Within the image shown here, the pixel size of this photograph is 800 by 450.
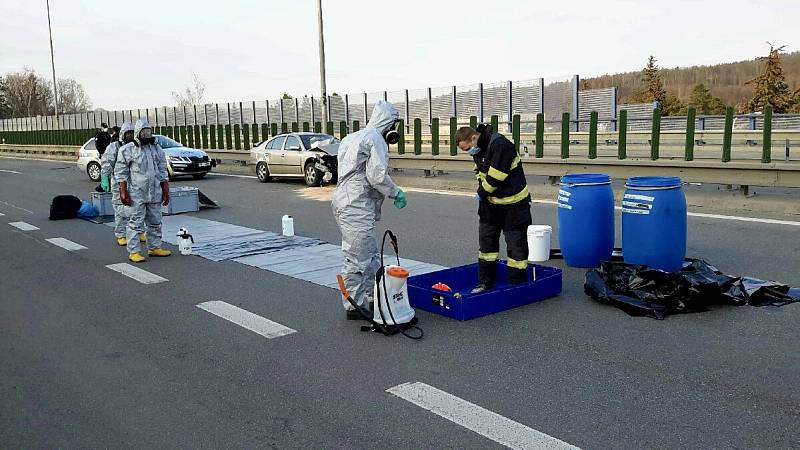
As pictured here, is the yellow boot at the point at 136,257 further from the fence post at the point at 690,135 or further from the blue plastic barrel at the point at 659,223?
the fence post at the point at 690,135

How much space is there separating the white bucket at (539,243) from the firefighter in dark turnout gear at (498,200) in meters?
1.84

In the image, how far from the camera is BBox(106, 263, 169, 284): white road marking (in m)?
8.35

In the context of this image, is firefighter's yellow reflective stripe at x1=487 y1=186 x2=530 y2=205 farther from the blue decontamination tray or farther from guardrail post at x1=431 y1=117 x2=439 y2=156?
guardrail post at x1=431 y1=117 x2=439 y2=156

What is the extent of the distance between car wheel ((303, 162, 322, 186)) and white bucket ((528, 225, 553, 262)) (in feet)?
40.0

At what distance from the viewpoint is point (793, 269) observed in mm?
7684

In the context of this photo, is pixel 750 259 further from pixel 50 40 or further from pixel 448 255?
pixel 50 40

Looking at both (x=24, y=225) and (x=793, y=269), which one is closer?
(x=793, y=269)

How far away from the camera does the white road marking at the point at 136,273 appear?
8.35 metres

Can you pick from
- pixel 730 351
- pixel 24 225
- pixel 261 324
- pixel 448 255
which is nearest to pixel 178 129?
pixel 24 225

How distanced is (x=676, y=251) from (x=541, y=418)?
→ 398 cm

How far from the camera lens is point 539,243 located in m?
8.66

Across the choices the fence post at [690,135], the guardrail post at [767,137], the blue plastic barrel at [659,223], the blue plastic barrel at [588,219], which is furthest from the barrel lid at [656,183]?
the fence post at [690,135]

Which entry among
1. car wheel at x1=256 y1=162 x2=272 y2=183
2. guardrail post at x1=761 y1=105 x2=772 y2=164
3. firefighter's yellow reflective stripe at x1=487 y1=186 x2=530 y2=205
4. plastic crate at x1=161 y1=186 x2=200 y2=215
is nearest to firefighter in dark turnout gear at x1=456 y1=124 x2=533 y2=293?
firefighter's yellow reflective stripe at x1=487 y1=186 x2=530 y2=205

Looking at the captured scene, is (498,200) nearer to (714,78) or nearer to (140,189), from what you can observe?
(140,189)
